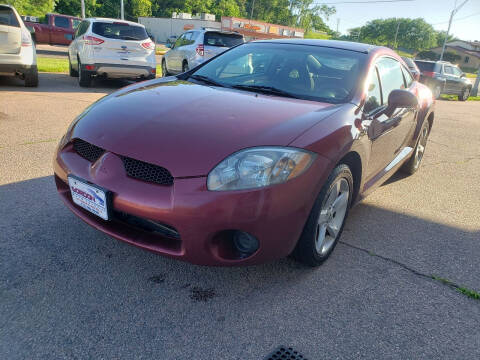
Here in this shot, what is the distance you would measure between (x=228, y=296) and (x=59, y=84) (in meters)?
8.73

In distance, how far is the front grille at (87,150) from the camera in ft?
7.22

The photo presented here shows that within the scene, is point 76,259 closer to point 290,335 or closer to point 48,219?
point 48,219

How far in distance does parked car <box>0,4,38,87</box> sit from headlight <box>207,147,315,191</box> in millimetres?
7005

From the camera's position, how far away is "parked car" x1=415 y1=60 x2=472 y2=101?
16.2 meters

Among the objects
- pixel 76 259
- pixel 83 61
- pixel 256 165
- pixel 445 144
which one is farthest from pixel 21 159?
pixel 445 144

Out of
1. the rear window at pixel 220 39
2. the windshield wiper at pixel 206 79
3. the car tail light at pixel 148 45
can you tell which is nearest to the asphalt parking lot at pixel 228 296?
the windshield wiper at pixel 206 79

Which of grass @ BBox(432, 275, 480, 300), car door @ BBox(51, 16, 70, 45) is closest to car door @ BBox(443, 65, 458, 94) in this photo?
grass @ BBox(432, 275, 480, 300)

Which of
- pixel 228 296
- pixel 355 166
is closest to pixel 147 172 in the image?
pixel 228 296

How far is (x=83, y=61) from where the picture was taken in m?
8.68

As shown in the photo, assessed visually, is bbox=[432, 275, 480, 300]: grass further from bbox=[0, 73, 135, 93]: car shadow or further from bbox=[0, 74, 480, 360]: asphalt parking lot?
bbox=[0, 73, 135, 93]: car shadow

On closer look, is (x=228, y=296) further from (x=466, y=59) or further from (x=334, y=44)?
(x=466, y=59)

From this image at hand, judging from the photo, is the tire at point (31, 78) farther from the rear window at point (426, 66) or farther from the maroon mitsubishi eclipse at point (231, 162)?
the rear window at point (426, 66)

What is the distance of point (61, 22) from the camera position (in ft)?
64.5

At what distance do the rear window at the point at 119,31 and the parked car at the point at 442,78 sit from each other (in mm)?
12551
